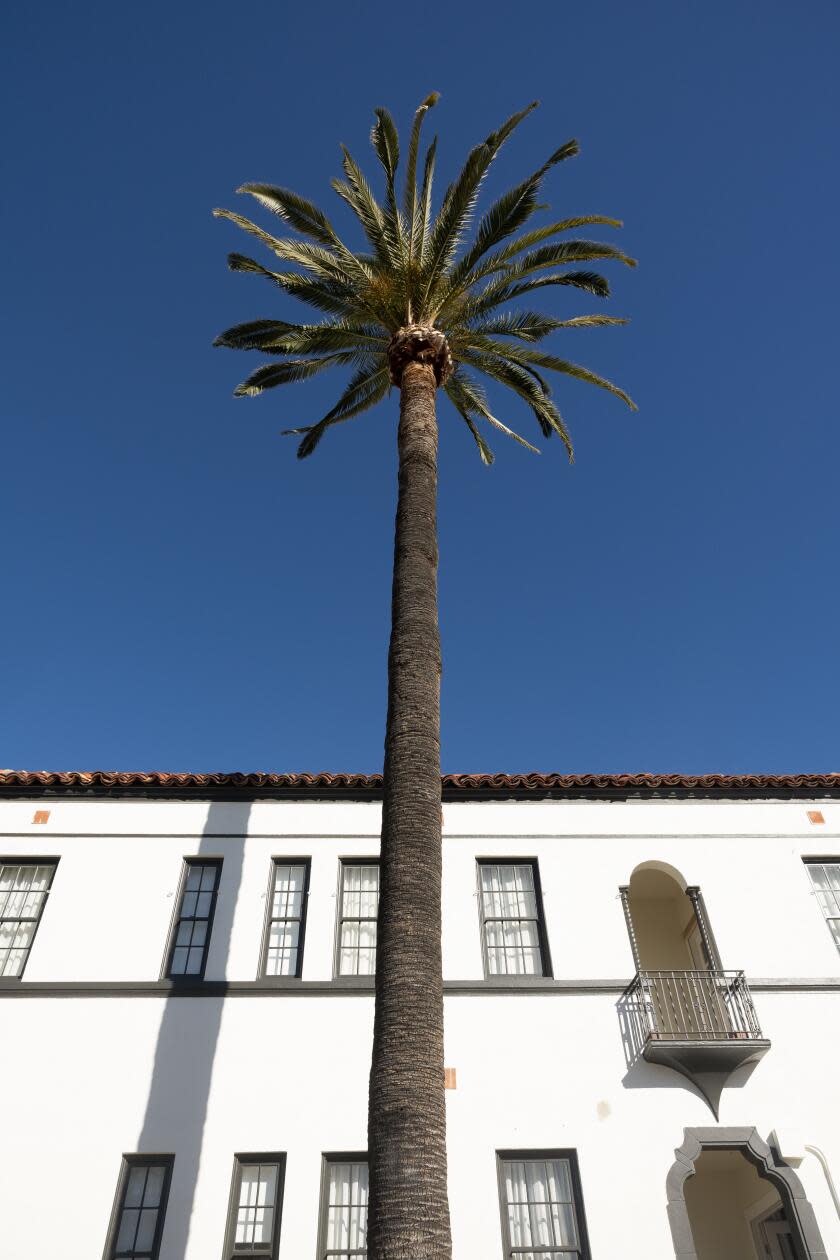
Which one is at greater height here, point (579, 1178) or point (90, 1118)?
point (90, 1118)

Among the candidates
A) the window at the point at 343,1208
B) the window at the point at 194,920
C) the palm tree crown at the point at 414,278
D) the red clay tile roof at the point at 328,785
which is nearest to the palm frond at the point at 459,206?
the palm tree crown at the point at 414,278

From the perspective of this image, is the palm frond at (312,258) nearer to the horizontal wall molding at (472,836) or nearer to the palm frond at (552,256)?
the palm frond at (552,256)

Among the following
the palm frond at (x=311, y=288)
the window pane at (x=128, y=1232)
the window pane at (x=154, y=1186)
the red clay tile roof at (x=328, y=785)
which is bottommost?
the window pane at (x=128, y=1232)

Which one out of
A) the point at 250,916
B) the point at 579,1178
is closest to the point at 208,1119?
the point at 250,916

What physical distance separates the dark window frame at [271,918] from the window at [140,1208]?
8.32ft

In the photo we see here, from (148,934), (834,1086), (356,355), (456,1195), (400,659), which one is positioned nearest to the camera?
(400,659)

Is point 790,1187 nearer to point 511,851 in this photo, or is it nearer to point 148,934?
point 511,851

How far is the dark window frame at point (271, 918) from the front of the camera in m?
12.6

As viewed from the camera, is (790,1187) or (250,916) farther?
(250,916)

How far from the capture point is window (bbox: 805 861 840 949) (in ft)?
44.6

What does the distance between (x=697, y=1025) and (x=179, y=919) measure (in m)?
7.49

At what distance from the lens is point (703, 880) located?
1380 cm

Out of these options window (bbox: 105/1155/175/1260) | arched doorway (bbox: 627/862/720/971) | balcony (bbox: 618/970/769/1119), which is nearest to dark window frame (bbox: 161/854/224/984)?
window (bbox: 105/1155/175/1260)

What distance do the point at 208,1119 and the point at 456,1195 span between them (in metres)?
3.22
